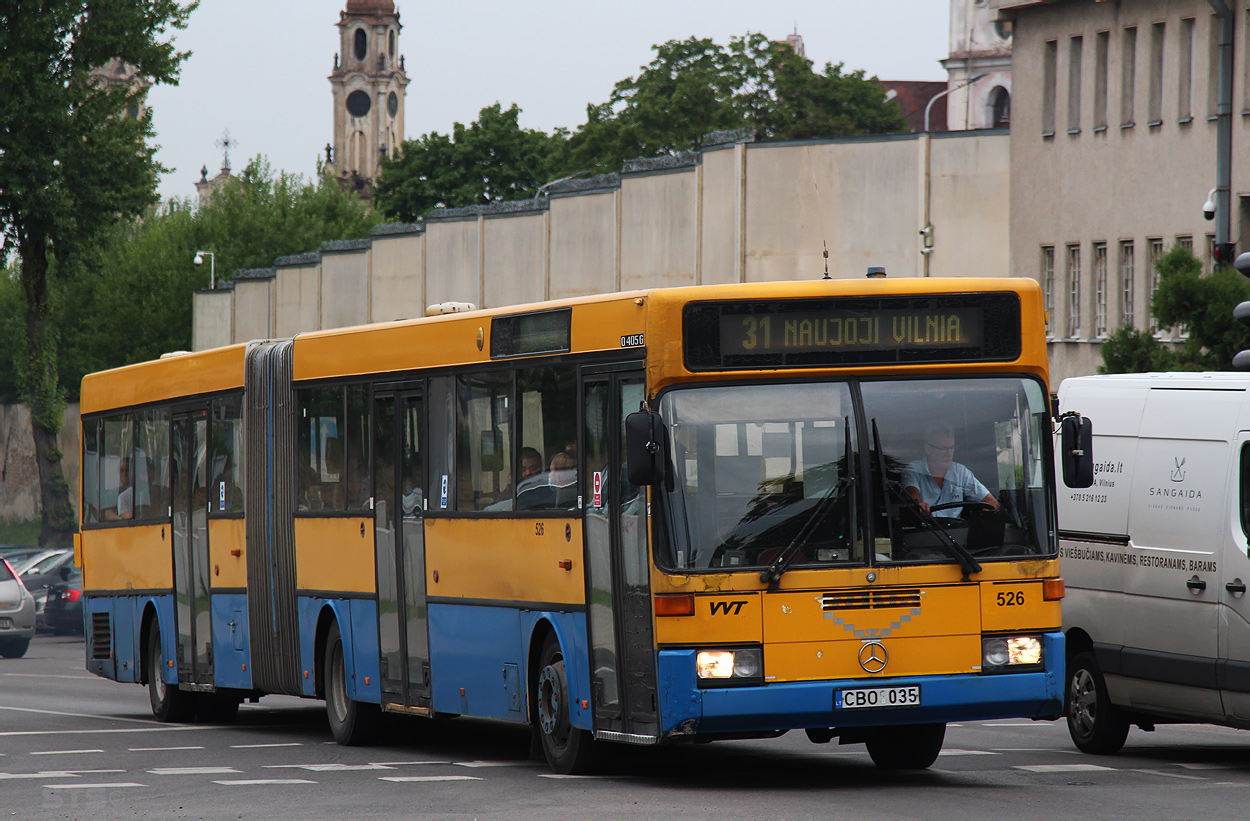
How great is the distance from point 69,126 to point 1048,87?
71.9ft

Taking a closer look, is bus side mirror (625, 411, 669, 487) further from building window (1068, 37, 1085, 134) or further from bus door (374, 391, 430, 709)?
building window (1068, 37, 1085, 134)

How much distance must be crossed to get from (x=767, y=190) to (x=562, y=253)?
944cm

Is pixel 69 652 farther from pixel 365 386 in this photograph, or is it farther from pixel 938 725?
pixel 938 725

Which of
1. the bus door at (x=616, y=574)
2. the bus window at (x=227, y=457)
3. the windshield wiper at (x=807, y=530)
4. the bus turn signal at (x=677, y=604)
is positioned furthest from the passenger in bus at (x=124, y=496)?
the windshield wiper at (x=807, y=530)

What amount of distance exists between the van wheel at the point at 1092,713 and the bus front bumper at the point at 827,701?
3.19m

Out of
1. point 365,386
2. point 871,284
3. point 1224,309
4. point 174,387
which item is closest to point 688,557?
point 871,284

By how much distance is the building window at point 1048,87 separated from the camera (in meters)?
44.7

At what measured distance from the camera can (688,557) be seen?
38.8 ft

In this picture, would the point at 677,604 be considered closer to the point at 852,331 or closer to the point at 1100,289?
the point at 852,331

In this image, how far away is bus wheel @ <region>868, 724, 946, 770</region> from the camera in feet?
44.6

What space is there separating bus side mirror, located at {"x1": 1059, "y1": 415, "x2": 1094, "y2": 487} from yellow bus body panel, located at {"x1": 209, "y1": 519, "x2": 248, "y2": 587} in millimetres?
8554

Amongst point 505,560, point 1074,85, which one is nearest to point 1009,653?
point 505,560

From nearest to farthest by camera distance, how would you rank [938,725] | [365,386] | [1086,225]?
1. [938,725]
2. [365,386]
3. [1086,225]

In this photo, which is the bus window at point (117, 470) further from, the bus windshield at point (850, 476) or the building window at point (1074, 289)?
the building window at point (1074, 289)
